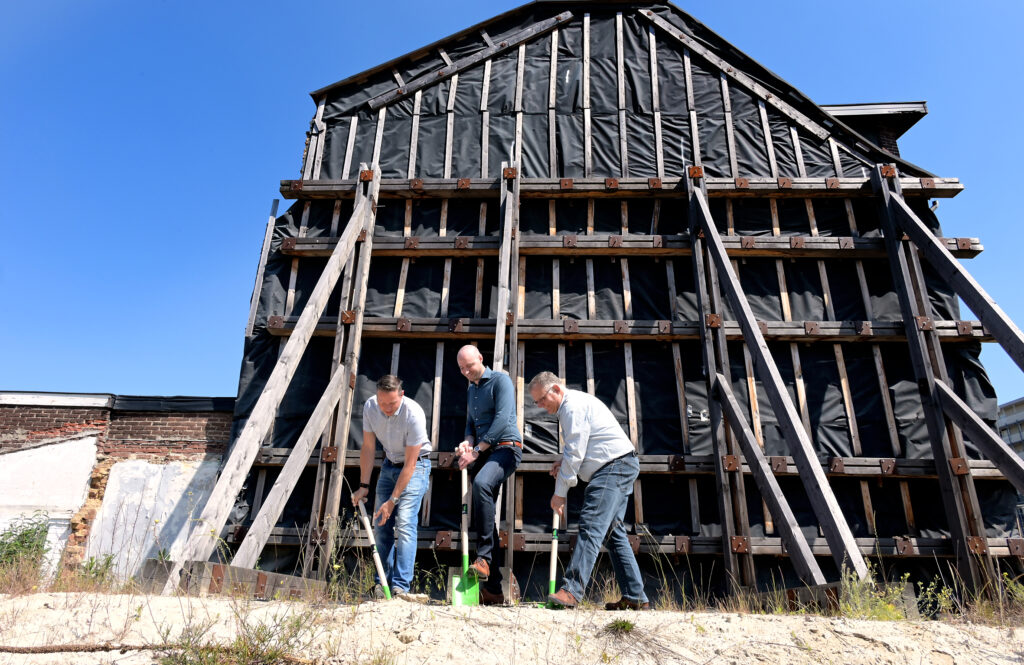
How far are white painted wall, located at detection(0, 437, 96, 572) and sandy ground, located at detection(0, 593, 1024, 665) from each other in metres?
5.14

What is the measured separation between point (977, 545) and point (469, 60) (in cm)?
856

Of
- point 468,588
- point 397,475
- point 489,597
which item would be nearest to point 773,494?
point 489,597

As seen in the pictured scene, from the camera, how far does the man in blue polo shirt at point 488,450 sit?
17.4 ft

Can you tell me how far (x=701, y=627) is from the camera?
375 cm

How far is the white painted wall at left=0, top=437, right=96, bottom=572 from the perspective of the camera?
8.27 metres

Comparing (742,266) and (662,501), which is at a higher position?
(742,266)

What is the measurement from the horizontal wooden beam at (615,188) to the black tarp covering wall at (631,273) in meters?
0.16

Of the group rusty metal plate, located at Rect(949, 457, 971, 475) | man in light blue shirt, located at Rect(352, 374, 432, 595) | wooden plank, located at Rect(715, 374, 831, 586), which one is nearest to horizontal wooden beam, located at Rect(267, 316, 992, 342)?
wooden plank, located at Rect(715, 374, 831, 586)

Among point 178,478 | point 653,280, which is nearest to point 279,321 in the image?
point 178,478

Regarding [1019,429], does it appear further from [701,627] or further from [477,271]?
[701,627]

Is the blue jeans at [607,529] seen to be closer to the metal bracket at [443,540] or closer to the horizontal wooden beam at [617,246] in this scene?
the metal bracket at [443,540]

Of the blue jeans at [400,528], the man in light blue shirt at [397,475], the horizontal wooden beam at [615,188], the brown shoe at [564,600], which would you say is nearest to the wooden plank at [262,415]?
the horizontal wooden beam at [615,188]

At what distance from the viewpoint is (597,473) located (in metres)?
5.17

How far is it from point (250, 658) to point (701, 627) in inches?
90.9
